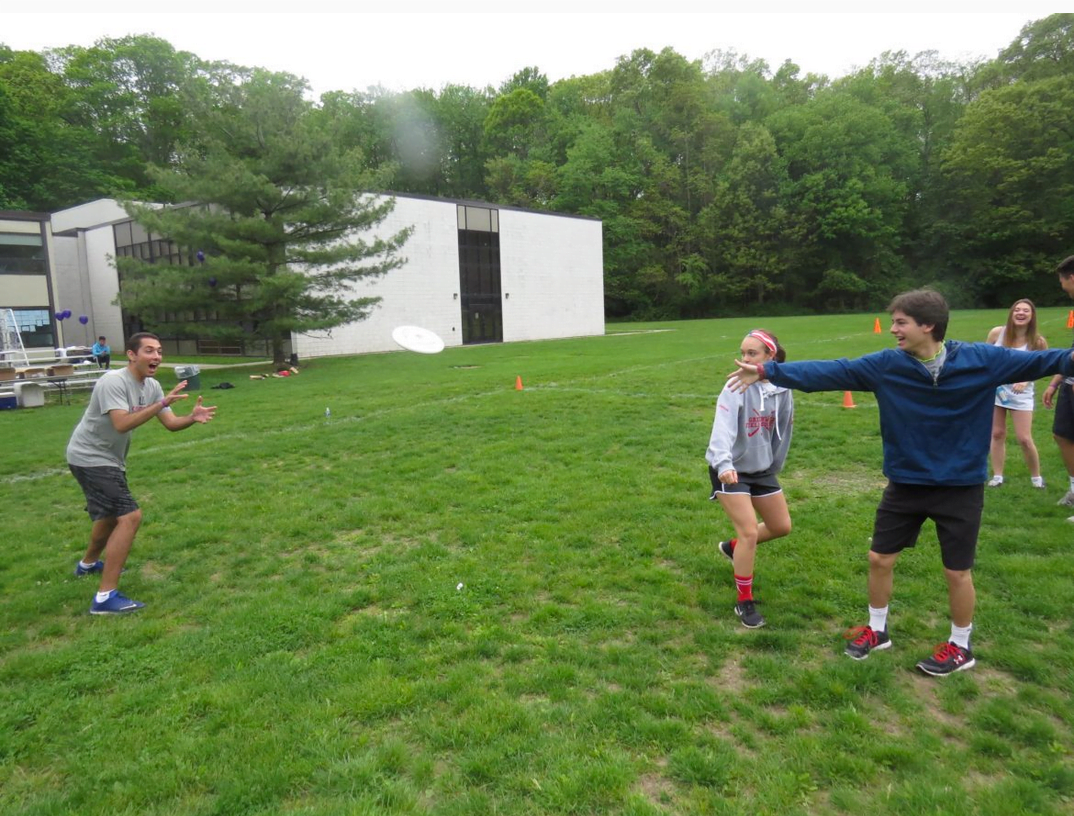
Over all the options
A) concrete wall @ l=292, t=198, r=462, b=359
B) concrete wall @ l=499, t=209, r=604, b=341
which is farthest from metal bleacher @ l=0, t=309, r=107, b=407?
concrete wall @ l=499, t=209, r=604, b=341

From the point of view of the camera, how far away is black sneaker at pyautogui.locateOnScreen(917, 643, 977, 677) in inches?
141

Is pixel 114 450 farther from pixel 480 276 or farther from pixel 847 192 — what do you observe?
pixel 847 192

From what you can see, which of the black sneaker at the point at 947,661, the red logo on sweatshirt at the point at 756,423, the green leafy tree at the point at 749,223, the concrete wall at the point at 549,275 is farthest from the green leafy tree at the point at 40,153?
the black sneaker at the point at 947,661

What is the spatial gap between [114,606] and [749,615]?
4.45m

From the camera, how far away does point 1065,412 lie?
19.7ft

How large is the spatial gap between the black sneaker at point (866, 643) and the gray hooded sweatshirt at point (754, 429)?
111cm

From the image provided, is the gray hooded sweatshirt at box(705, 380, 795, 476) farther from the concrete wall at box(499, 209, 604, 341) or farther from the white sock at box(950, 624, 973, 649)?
the concrete wall at box(499, 209, 604, 341)

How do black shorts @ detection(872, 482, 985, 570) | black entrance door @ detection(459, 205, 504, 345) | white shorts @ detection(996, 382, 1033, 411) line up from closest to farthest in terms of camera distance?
black shorts @ detection(872, 482, 985, 570) < white shorts @ detection(996, 382, 1033, 411) < black entrance door @ detection(459, 205, 504, 345)

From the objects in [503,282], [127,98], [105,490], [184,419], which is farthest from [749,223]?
[105,490]

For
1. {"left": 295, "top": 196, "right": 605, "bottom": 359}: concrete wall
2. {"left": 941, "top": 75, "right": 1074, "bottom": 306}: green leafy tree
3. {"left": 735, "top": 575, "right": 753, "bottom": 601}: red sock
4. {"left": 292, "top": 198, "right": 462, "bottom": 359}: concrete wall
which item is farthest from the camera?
{"left": 941, "top": 75, "right": 1074, "bottom": 306}: green leafy tree

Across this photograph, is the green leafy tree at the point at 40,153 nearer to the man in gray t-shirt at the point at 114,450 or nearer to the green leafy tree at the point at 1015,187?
the man in gray t-shirt at the point at 114,450

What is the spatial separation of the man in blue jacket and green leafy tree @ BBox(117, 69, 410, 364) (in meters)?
19.6

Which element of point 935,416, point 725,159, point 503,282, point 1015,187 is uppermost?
point 725,159

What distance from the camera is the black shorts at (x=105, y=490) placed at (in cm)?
483
